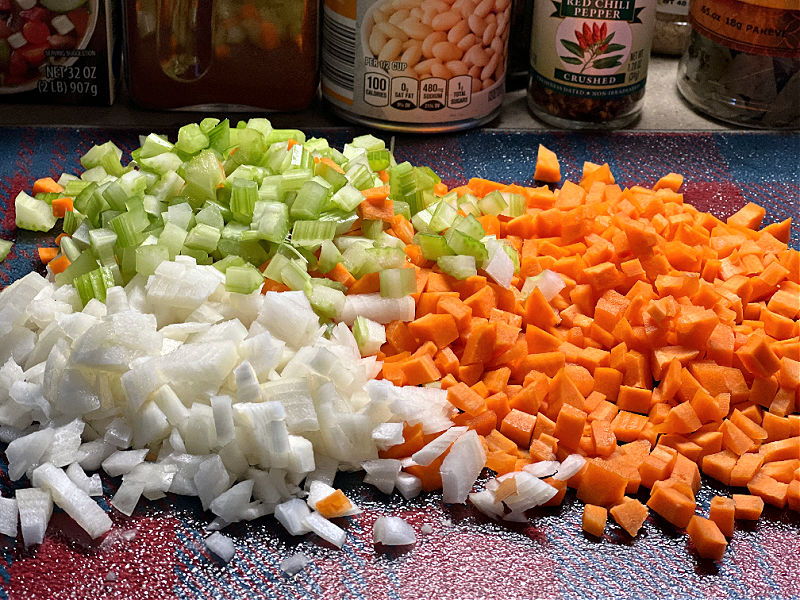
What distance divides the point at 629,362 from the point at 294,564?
46 cm

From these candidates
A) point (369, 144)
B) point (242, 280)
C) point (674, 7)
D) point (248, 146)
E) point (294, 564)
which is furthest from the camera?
point (674, 7)

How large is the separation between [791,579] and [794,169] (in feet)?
2.76

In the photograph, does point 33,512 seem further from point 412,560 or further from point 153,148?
point 153,148

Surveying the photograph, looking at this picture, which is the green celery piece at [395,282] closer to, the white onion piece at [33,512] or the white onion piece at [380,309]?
the white onion piece at [380,309]

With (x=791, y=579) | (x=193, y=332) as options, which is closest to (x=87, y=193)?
(x=193, y=332)

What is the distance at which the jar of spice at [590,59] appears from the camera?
5.50ft

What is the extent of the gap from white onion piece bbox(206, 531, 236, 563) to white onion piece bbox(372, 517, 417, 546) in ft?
0.47

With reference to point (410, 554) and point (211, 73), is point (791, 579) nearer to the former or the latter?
point (410, 554)

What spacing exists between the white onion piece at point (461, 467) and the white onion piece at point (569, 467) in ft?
0.27

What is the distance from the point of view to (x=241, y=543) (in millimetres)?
1075

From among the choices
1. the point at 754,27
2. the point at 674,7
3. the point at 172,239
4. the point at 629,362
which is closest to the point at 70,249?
the point at 172,239

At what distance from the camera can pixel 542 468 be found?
115cm

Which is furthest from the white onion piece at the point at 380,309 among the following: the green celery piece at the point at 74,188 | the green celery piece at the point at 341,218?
the green celery piece at the point at 74,188

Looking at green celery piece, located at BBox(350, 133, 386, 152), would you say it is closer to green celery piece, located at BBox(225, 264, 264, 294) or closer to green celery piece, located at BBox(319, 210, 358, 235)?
green celery piece, located at BBox(319, 210, 358, 235)
